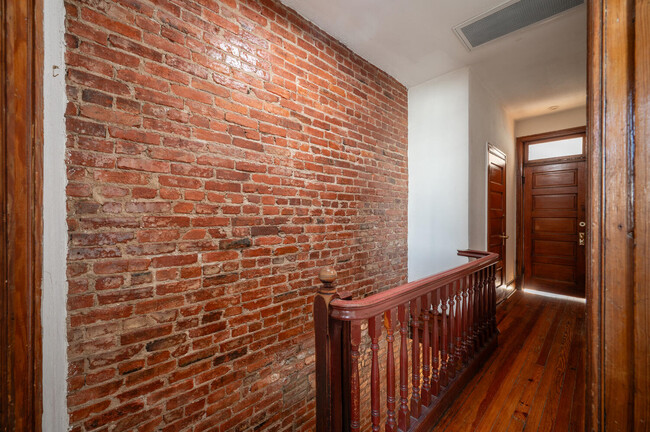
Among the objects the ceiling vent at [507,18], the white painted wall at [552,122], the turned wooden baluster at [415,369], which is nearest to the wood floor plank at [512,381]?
the turned wooden baluster at [415,369]

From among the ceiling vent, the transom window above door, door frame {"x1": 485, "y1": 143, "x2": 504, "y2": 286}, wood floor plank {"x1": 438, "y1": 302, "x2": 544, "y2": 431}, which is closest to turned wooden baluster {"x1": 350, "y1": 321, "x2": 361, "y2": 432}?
wood floor plank {"x1": 438, "y1": 302, "x2": 544, "y2": 431}

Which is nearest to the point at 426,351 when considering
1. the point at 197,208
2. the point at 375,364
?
the point at 375,364

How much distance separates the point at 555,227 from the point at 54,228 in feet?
19.7

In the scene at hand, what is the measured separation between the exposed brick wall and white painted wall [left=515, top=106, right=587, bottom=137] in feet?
13.2

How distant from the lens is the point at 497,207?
12.5 ft

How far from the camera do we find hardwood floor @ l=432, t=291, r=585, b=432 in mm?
1690

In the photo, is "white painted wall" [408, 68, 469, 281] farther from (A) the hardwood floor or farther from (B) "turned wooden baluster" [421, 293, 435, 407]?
(B) "turned wooden baluster" [421, 293, 435, 407]

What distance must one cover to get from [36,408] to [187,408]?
0.67 meters

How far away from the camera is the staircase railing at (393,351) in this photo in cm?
129

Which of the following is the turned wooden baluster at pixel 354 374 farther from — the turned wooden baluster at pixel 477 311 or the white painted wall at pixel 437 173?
the white painted wall at pixel 437 173

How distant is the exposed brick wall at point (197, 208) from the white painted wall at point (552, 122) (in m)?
4.01

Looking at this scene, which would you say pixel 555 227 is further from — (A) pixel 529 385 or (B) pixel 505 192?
(A) pixel 529 385

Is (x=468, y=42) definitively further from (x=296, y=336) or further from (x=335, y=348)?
(x=296, y=336)

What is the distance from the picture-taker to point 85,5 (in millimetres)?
1201
